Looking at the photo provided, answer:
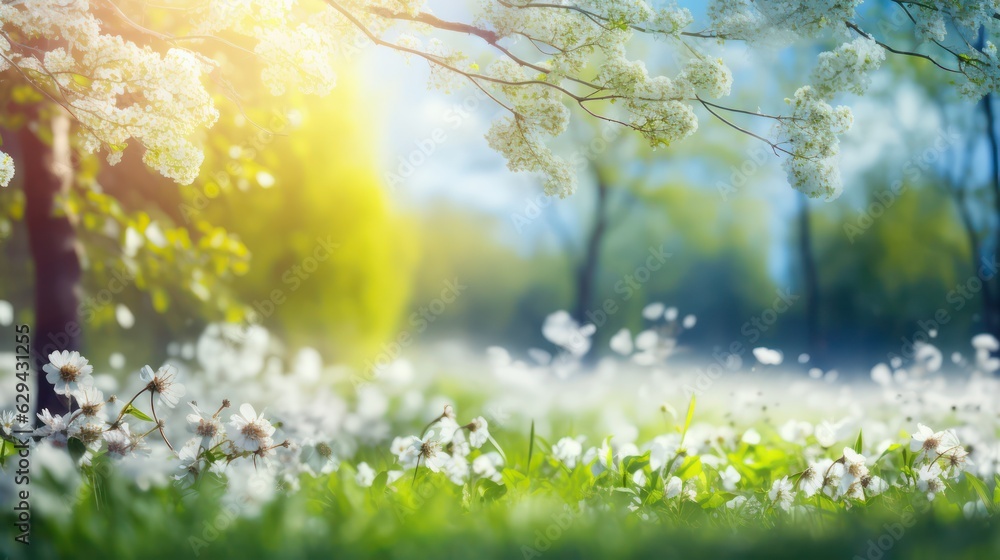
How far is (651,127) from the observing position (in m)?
2.51

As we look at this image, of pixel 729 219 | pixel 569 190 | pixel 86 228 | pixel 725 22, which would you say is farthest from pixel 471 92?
pixel 729 219

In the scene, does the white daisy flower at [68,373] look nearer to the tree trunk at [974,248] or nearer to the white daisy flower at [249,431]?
the white daisy flower at [249,431]

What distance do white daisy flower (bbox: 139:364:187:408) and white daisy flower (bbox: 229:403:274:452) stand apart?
202mm

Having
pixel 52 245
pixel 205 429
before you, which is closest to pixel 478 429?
pixel 205 429

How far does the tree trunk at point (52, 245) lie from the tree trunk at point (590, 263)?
9.22 metres

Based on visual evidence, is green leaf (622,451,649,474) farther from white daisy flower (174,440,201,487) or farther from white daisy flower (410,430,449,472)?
white daisy flower (174,440,201,487)

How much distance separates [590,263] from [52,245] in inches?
374

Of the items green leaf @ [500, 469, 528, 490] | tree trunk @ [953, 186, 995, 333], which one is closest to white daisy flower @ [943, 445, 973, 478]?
green leaf @ [500, 469, 528, 490]

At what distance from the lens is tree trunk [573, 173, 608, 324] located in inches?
501

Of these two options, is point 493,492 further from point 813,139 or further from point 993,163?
point 993,163

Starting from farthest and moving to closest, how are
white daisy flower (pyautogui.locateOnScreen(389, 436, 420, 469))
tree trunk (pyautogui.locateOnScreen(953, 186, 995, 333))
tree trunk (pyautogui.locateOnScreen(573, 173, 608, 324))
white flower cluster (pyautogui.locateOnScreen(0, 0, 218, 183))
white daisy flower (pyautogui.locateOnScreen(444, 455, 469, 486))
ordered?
1. tree trunk (pyautogui.locateOnScreen(573, 173, 608, 324))
2. tree trunk (pyautogui.locateOnScreen(953, 186, 995, 333))
3. white daisy flower (pyautogui.locateOnScreen(444, 455, 469, 486))
4. white daisy flower (pyautogui.locateOnScreen(389, 436, 420, 469))
5. white flower cluster (pyautogui.locateOnScreen(0, 0, 218, 183))

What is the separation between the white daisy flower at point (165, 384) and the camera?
2.53 meters

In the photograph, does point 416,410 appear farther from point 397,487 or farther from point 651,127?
point 651,127

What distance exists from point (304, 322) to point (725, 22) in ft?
22.0
